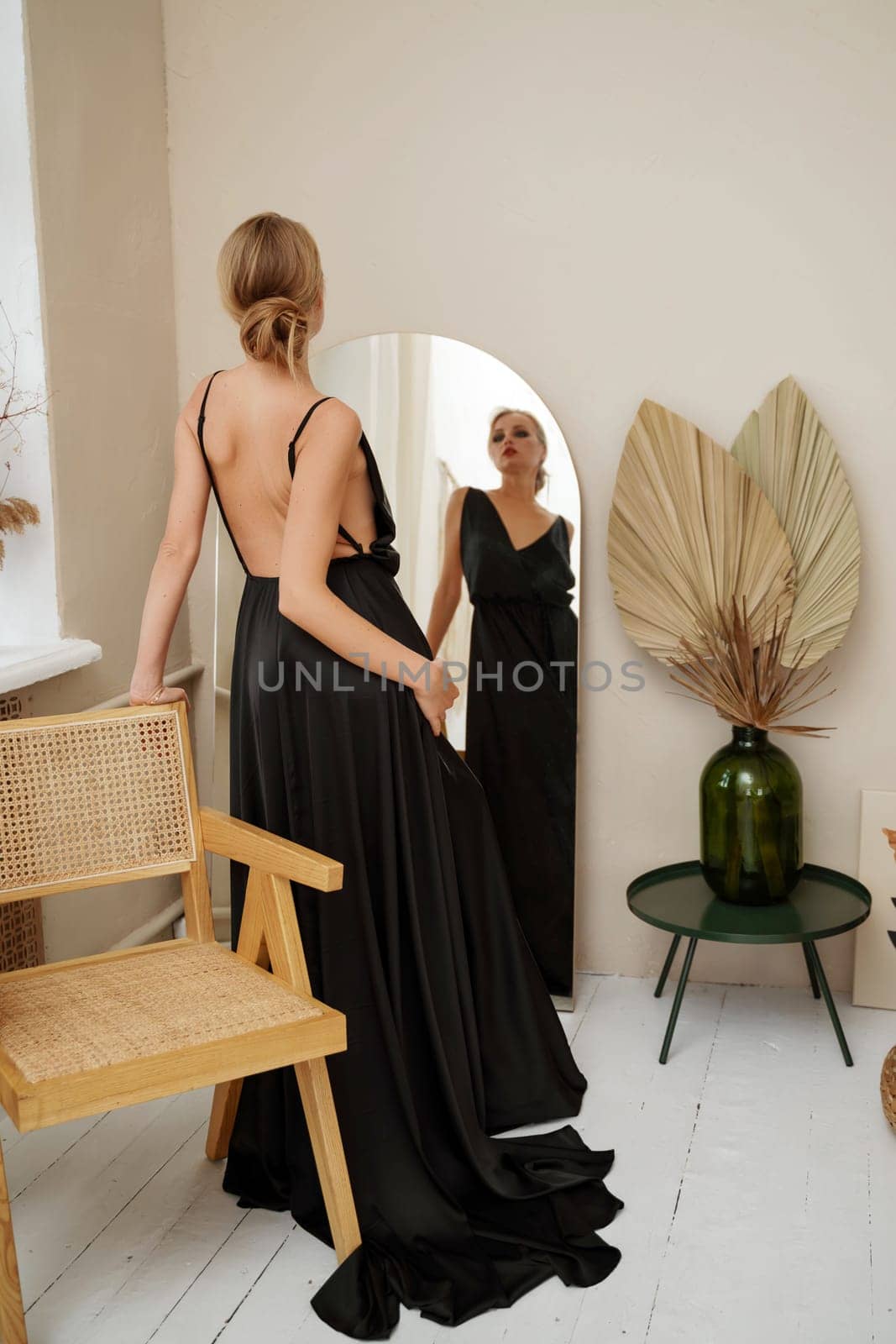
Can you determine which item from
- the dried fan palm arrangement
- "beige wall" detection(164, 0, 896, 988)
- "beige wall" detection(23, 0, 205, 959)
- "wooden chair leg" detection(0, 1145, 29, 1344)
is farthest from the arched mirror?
"wooden chair leg" detection(0, 1145, 29, 1344)

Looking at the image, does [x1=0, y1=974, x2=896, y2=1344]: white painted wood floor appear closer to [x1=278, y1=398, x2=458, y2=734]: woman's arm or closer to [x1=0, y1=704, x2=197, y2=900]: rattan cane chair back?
[x1=0, y1=704, x2=197, y2=900]: rattan cane chair back

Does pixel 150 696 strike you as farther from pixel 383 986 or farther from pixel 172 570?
pixel 383 986

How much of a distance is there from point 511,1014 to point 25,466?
1.56m

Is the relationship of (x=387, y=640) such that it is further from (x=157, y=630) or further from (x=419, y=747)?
(x=157, y=630)

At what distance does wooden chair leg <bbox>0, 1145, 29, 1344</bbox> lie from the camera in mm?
1690

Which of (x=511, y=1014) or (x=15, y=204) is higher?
(x=15, y=204)

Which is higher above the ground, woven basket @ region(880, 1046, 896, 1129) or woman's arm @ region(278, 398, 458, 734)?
woman's arm @ region(278, 398, 458, 734)

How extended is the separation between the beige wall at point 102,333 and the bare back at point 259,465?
71cm

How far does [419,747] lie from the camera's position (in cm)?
223

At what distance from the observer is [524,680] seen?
3.10 m

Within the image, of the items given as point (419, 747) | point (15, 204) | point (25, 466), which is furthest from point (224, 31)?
point (419, 747)

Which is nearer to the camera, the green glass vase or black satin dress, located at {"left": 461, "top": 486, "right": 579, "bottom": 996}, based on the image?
the green glass vase

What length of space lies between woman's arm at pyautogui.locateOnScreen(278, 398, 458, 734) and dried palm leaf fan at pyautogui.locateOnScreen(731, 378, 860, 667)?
1.25 metres

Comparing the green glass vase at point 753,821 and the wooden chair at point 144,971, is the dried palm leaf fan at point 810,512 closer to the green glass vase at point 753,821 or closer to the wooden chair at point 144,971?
the green glass vase at point 753,821
